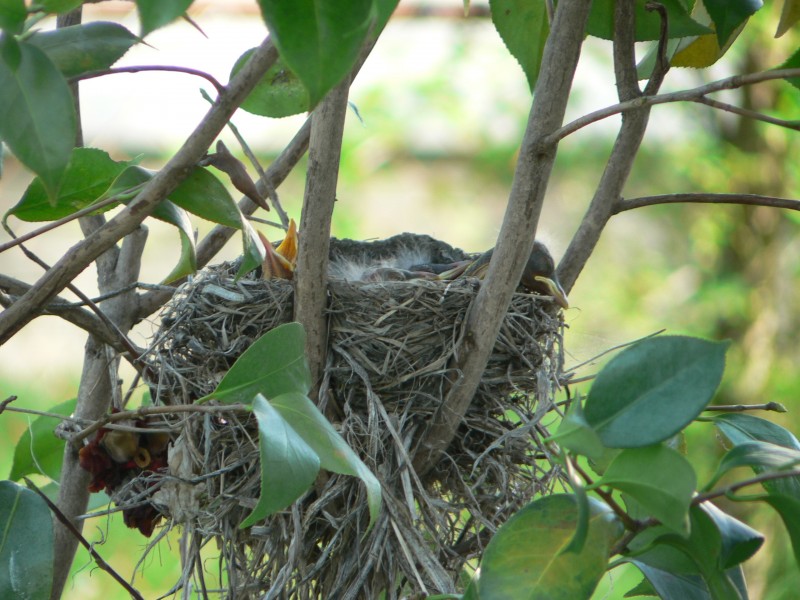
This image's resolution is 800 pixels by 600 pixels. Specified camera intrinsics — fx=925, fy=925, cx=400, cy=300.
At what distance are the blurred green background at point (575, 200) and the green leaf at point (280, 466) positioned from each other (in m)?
2.18

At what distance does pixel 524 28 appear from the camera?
803 mm

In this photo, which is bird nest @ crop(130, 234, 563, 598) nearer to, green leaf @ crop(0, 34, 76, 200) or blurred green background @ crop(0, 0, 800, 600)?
green leaf @ crop(0, 34, 76, 200)

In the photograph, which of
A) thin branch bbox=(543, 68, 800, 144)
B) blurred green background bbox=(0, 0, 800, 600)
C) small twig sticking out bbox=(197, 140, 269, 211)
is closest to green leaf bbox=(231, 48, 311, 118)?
small twig sticking out bbox=(197, 140, 269, 211)

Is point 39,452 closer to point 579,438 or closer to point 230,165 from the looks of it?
point 230,165

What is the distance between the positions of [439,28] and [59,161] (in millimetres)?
2738

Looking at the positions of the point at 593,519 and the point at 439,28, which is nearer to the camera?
the point at 593,519

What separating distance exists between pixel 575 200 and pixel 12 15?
8.99ft

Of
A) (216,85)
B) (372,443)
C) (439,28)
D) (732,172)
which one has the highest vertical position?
(439,28)

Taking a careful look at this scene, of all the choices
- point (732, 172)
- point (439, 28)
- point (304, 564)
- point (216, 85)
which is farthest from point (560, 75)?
point (439, 28)

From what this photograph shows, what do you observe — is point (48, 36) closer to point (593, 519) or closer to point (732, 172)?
point (593, 519)

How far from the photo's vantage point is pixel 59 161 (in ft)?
1.69

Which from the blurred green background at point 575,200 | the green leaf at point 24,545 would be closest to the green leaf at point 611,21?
the green leaf at point 24,545

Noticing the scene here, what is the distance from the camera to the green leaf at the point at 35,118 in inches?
20.1

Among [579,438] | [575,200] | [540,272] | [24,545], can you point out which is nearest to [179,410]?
[24,545]
